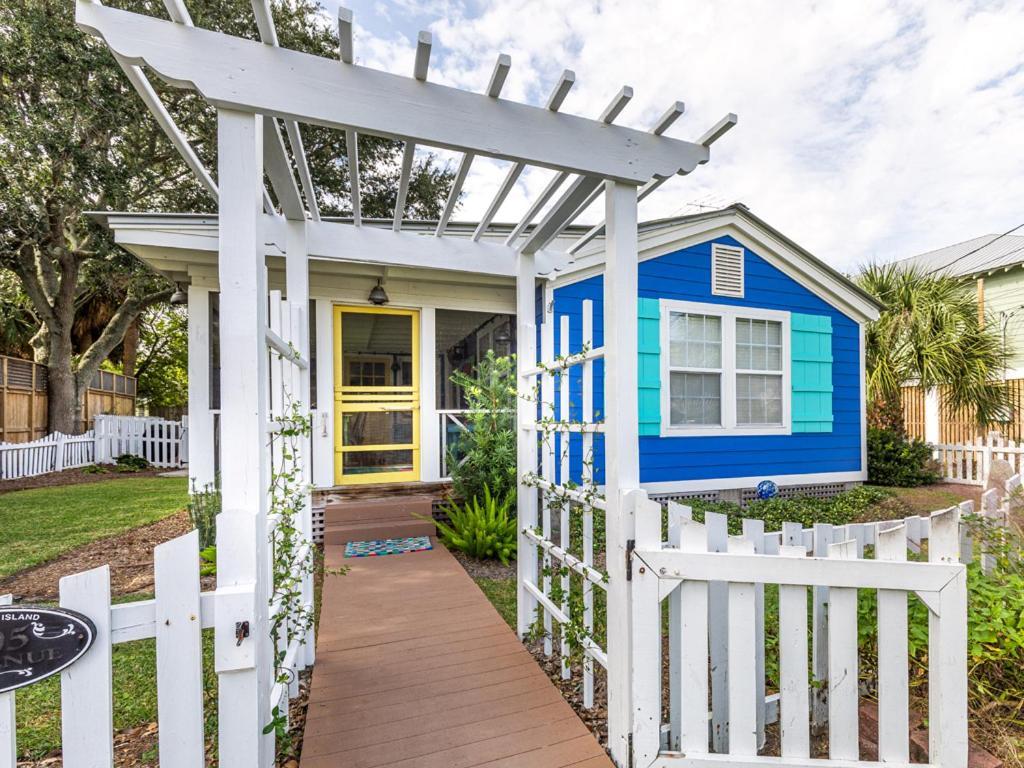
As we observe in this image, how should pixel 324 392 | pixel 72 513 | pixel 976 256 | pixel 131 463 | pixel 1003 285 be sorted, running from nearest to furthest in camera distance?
pixel 324 392 < pixel 72 513 < pixel 131 463 < pixel 1003 285 < pixel 976 256

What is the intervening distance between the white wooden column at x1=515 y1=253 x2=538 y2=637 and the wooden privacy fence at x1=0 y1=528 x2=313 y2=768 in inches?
60.6

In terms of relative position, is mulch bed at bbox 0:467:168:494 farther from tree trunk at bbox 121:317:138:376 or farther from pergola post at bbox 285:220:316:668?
pergola post at bbox 285:220:316:668

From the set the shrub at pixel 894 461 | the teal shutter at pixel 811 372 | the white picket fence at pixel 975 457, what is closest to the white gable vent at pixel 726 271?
the teal shutter at pixel 811 372

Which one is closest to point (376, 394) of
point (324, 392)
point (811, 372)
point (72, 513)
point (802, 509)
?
point (324, 392)

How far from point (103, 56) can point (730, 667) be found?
10872 millimetres

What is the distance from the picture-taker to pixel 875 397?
25.0 ft

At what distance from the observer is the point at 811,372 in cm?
639

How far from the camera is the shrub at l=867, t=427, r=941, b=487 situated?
6910 mm

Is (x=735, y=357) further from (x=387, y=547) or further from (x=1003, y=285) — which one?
(x=1003, y=285)

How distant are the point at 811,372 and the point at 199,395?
719 centimetres

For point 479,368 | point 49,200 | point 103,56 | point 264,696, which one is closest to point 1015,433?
point 479,368

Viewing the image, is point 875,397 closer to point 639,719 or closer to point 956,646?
point 956,646

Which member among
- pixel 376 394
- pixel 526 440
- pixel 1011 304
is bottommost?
pixel 526 440

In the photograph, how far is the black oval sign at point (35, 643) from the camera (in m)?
0.96
